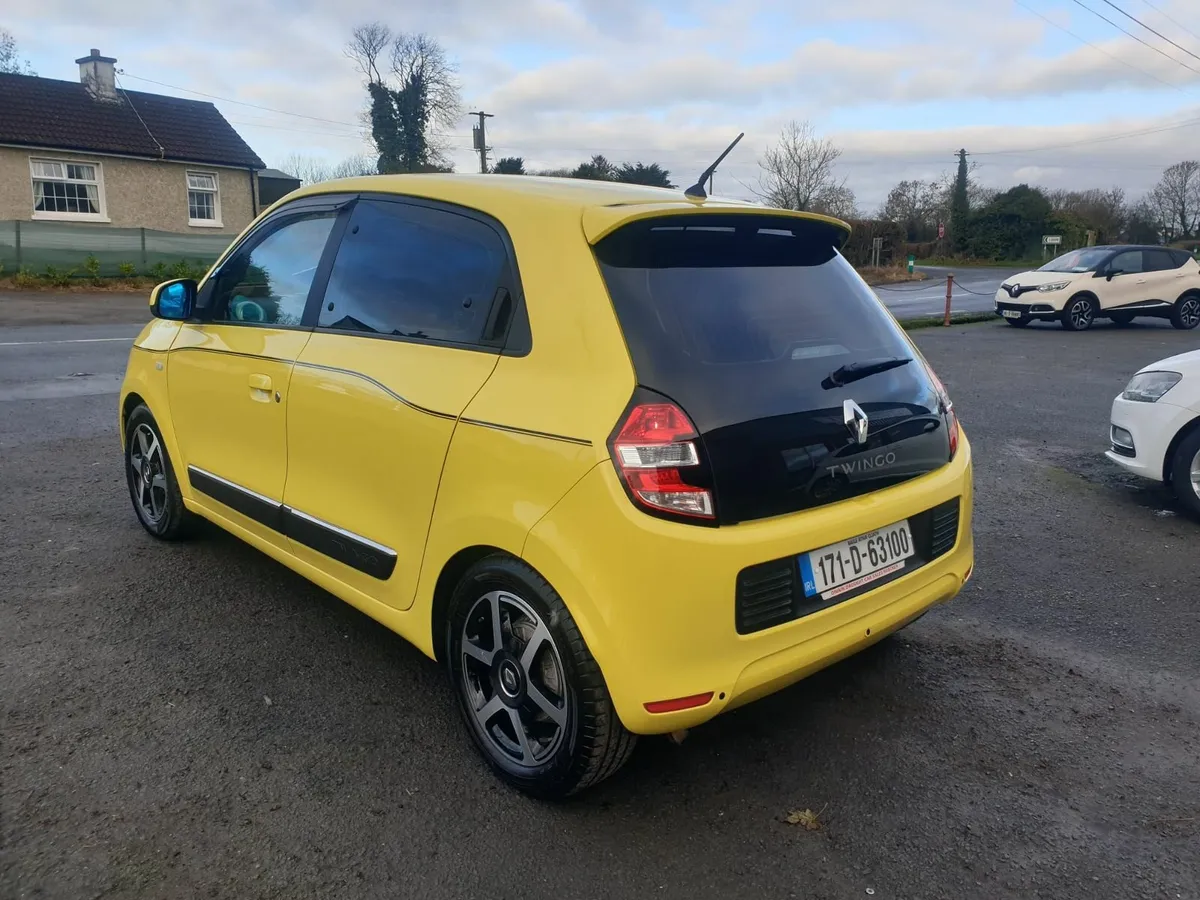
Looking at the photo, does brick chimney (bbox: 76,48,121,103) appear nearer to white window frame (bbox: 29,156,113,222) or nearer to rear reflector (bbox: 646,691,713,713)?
white window frame (bbox: 29,156,113,222)

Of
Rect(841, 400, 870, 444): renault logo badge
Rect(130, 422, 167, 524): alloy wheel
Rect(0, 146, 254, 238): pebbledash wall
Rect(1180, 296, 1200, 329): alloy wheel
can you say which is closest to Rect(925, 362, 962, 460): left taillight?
Rect(841, 400, 870, 444): renault logo badge

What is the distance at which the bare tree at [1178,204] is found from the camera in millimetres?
57781

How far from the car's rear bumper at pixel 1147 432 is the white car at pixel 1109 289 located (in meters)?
13.4

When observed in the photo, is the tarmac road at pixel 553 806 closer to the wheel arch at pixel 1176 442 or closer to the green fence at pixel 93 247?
the wheel arch at pixel 1176 442

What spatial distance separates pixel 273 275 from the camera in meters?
3.79

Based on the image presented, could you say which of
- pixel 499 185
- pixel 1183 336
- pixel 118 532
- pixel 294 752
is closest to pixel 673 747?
pixel 294 752

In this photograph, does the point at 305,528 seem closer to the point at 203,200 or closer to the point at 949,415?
the point at 949,415

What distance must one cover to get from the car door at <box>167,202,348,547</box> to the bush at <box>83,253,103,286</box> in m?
21.8

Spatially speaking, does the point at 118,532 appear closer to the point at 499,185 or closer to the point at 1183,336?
the point at 499,185

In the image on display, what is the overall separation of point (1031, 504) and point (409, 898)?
476cm

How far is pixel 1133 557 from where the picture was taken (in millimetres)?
4746

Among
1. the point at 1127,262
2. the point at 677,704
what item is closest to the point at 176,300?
the point at 677,704

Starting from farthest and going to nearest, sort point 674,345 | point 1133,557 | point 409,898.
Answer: point 1133,557 < point 674,345 < point 409,898

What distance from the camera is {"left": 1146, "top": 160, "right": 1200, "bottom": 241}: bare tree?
57781 mm
